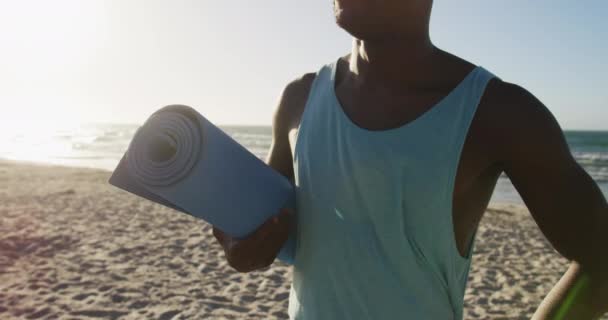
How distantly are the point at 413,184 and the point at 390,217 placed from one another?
0.26 ft

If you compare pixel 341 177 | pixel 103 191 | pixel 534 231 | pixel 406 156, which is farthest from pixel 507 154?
pixel 103 191

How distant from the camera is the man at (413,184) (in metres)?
0.90

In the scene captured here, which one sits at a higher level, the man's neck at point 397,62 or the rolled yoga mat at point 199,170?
the man's neck at point 397,62

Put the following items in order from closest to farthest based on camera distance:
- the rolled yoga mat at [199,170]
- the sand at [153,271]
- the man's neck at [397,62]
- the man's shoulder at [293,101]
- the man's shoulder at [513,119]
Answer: the man's shoulder at [513,119] < the rolled yoga mat at [199,170] < the man's neck at [397,62] < the man's shoulder at [293,101] < the sand at [153,271]

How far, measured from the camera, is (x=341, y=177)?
1001 mm

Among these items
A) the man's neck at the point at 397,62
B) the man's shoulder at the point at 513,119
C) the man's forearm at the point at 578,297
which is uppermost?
the man's neck at the point at 397,62

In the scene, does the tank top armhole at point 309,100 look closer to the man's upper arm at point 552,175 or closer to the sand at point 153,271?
the man's upper arm at point 552,175

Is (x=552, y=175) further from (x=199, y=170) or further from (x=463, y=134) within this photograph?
(x=199, y=170)

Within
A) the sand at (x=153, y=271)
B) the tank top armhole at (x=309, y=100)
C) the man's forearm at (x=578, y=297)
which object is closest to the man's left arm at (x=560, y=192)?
the man's forearm at (x=578, y=297)

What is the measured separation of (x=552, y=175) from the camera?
2.93 ft

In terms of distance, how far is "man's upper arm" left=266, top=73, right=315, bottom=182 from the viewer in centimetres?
124

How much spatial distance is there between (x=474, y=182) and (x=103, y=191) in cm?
1101

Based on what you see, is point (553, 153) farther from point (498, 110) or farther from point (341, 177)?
point (341, 177)

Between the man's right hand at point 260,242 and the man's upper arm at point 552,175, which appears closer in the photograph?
the man's upper arm at point 552,175
